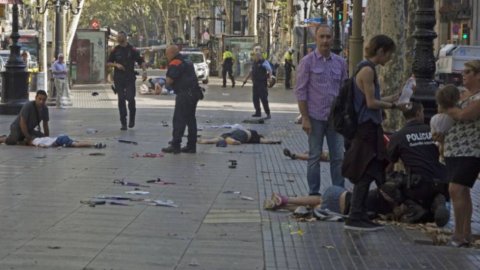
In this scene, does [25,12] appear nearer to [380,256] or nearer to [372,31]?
[372,31]

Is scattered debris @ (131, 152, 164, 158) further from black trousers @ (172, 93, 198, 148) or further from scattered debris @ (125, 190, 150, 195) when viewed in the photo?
scattered debris @ (125, 190, 150, 195)

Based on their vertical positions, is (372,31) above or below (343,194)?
above

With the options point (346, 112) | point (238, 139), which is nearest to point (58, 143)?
point (238, 139)

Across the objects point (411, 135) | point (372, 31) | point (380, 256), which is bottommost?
point (380, 256)

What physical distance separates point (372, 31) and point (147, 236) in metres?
9.14

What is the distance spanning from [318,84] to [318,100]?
170mm

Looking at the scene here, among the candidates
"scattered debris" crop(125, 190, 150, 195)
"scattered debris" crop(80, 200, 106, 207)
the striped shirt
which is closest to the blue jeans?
the striped shirt

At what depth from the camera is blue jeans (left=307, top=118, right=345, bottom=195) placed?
32.6 ft

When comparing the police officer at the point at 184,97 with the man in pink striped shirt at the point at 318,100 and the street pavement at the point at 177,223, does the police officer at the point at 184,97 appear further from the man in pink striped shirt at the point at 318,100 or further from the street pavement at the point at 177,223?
the man in pink striped shirt at the point at 318,100

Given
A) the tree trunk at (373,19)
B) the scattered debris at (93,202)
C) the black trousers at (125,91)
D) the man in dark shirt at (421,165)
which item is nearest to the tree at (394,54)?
the tree trunk at (373,19)

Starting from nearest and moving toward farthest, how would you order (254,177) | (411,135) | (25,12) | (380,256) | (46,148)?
(380,256) < (411,135) < (254,177) < (46,148) < (25,12)

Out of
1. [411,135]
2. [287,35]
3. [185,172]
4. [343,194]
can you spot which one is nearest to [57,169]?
[185,172]

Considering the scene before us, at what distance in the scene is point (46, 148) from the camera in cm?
1529

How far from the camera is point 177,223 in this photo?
868cm
